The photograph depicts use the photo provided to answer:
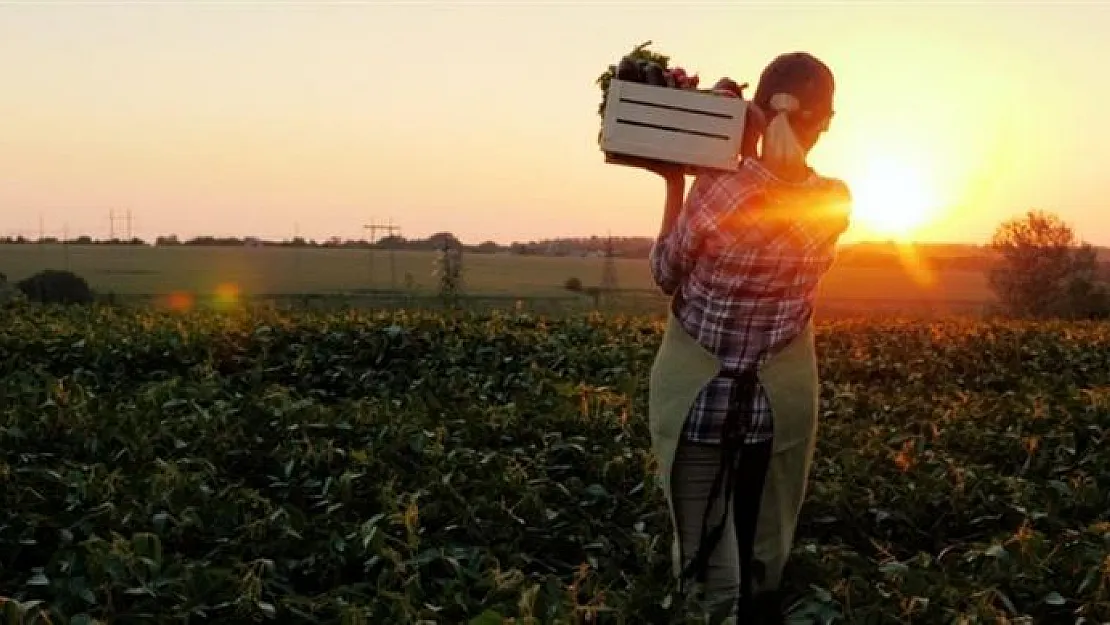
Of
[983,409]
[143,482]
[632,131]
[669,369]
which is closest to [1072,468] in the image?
[983,409]

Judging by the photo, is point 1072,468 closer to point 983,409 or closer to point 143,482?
point 983,409

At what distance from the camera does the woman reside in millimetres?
3164

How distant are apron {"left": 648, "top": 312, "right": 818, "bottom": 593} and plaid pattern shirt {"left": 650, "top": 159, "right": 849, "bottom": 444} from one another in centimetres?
3

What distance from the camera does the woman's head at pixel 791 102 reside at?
10.2ft

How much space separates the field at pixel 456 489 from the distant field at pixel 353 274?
3299 centimetres

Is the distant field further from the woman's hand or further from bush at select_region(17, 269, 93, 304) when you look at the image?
the woman's hand

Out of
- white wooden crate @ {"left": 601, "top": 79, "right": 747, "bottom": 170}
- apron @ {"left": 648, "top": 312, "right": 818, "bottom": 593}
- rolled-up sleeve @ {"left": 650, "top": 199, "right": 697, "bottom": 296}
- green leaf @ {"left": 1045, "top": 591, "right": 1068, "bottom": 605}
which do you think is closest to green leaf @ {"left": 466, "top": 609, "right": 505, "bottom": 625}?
apron @ {"left": 648, "top": 312, "right": 818, "bottom": 593}

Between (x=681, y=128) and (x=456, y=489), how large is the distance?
1.96 metres

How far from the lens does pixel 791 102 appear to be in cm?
311

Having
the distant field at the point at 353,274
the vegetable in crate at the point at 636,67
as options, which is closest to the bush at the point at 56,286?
the distant field at the point at 353,274

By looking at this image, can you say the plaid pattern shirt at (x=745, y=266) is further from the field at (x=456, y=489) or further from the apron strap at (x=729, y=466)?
the field at (x=456, y=489)

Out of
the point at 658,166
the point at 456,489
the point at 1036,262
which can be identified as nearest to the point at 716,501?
the point at 658,166

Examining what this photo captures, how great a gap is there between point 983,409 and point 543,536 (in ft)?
12.5

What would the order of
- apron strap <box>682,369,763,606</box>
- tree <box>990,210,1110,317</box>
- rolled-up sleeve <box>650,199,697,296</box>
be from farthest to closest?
tree <box>990,210,1110,317</box>, apron strap <box>682,369,763,606</box>, rolled-up sleeve <box>650,199,697,296</box>
